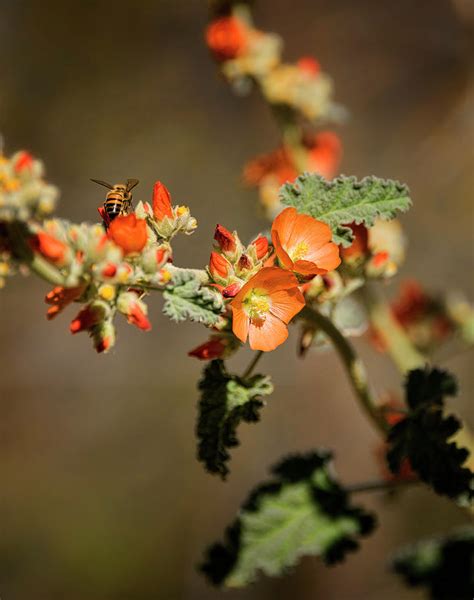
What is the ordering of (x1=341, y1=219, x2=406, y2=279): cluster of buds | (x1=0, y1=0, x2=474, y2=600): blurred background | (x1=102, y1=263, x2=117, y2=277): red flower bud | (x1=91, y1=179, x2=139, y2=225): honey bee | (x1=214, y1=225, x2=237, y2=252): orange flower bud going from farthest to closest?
1. (x1=0, y1=0, x2=474, y2=600): blurred background
2. (x1=341, y1=219, x2=406, y2=279): cluster of buds
3. (x1=91, y1=179, x2=139, y2=225): honey bee
4. (x1=214, y1=225, x2=237, y2=252): orange flower bud
5. (x1=102, y1=263, x2=117, y2=277): red flower bud

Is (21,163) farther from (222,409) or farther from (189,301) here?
(222,409)

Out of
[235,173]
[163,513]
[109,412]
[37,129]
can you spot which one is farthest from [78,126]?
[163,513]

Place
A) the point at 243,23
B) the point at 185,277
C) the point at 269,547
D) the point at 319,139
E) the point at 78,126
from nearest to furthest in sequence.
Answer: the point at 185,277 < the point at 269,547 < the point at 243,23 < the point at 319,139 < the point at 78,126

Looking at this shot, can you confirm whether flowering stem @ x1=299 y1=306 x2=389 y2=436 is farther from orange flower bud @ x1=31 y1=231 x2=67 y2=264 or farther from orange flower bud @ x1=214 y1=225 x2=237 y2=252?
orange flower bud @ x1=31 y1=231 x2=67 y2=264

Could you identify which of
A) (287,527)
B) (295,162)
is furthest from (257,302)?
(295,162)

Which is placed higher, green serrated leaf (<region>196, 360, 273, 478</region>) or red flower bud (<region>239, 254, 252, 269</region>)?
red flower bud (<region>239, 254, 252, 269</region>)

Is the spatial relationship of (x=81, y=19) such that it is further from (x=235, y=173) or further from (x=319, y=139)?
(x=319, y=139)

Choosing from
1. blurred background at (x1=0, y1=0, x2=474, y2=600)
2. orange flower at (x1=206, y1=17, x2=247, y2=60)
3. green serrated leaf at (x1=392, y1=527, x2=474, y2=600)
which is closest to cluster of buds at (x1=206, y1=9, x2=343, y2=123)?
orange flower at (x1=206, y1=17, x2=247, y2=60)
